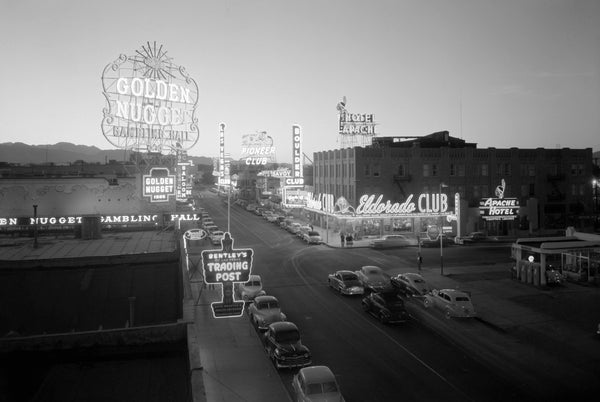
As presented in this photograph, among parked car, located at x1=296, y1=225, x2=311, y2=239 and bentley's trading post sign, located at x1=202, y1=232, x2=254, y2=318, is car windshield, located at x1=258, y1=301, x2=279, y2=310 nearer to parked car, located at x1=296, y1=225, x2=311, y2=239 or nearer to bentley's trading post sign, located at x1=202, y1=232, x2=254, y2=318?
bentley's trading post sign, located at x1=202, y1=232, x2=254, y2=318

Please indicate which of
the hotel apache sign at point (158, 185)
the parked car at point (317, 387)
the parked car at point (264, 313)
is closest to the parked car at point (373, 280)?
the parked car at point (264, 313)

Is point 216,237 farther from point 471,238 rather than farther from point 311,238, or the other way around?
point 471,238

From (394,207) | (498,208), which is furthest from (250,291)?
(498,208)

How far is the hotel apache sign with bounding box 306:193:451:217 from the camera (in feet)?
209

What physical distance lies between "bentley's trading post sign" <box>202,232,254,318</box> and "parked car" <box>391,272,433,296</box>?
1682cm

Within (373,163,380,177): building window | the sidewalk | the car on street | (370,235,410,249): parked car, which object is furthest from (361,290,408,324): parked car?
(373,163,380,177): building window

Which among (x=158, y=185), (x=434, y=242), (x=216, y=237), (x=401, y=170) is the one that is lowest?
(x=434, y=242)

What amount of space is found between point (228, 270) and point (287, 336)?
4522 mm

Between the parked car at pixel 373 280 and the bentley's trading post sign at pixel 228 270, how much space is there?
1661 centimetres

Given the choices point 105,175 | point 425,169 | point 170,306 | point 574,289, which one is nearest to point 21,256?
point 170,306

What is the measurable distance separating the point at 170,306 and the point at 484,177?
187 feet

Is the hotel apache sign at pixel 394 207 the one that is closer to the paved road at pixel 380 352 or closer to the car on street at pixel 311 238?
the car on street at pixel 311 238

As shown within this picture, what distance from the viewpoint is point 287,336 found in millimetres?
22562

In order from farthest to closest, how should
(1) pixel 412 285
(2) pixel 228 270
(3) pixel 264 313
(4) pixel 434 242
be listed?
(4) pixel 434 242 < (1) pixel 412 285 < (3) pixel 264 313 < (2) pixel 228 270
